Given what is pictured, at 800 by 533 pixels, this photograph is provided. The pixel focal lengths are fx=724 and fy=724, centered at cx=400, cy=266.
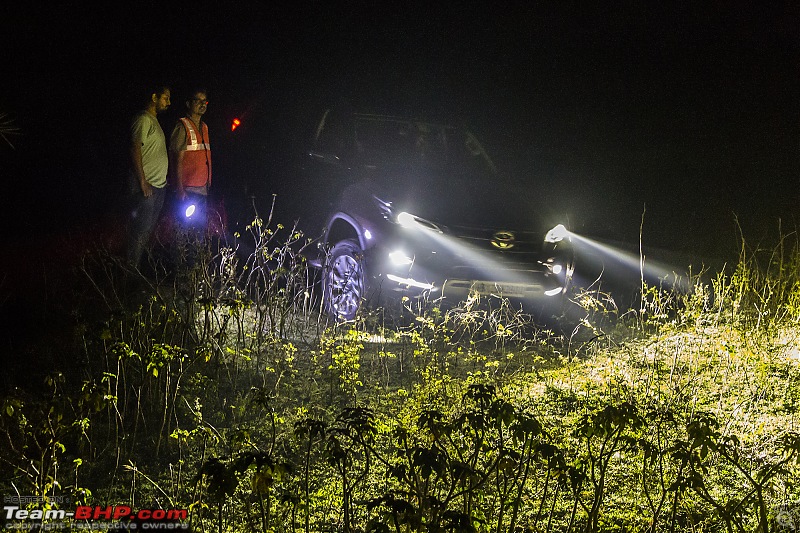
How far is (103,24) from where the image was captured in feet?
48.8

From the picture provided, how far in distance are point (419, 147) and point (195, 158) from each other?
86.6 inches

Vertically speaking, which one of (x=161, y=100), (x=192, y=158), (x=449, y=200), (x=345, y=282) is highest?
(x=161, y=100)

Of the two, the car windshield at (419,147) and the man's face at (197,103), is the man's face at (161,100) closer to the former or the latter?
the man's face at (197,103)

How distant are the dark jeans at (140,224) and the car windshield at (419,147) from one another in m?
1.99

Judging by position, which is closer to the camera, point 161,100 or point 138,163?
point 138,163

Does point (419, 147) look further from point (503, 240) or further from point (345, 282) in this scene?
point (345, 282)

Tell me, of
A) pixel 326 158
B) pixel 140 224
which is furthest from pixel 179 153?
pixel 326 158

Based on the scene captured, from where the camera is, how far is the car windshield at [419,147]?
275 inches

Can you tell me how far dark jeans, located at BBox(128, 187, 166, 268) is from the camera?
256 inches

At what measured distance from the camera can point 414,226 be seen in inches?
239

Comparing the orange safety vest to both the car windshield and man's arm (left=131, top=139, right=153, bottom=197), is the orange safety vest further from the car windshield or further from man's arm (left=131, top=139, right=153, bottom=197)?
the car windshield

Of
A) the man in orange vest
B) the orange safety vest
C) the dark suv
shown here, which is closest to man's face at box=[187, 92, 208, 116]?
the man in orange vest

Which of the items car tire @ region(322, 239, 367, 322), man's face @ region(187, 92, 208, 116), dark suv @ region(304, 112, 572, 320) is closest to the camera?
dark suv @ region(304, 112, 572, 320)

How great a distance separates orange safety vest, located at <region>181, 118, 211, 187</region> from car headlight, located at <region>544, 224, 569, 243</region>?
11.0ft
